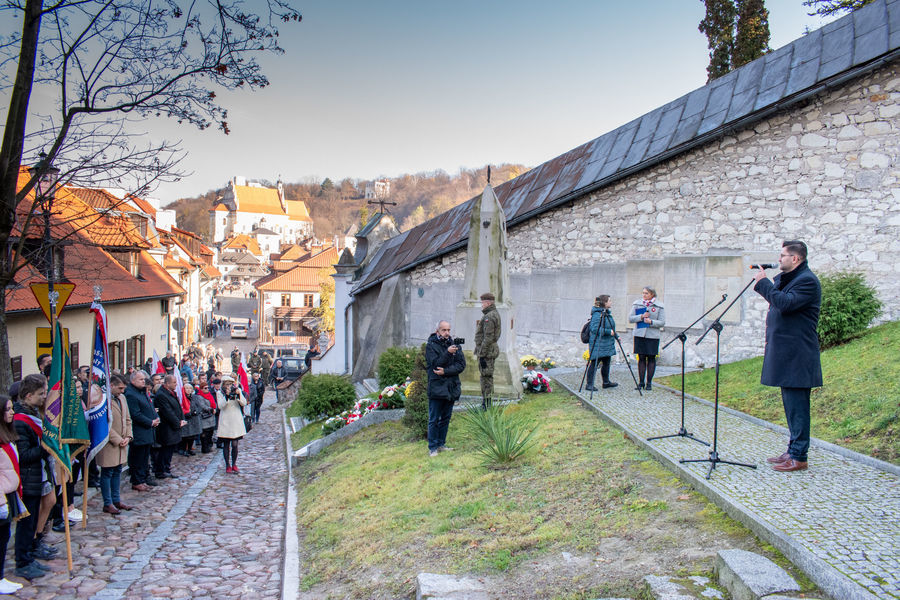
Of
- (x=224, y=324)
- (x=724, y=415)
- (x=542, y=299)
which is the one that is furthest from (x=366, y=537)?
(x=224, y=324)

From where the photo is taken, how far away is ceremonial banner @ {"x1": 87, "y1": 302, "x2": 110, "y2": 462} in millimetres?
7867

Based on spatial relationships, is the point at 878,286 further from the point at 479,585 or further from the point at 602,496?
the point at 479,585

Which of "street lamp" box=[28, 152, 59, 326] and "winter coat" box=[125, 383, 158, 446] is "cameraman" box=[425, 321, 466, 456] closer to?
"winter coat" box=[125, 383, 158, 446]

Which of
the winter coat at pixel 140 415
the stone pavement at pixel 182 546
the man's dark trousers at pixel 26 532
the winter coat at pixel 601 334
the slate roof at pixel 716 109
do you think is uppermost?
the slate roof at pixel 716 109

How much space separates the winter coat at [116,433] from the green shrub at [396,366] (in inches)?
230

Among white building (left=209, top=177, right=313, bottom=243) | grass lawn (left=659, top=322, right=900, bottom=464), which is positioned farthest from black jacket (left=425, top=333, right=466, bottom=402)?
white building (left=209, top=177, right=313, bottom=243)

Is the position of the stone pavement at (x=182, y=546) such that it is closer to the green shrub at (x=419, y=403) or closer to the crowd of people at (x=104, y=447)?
the crowd of people at (x=104, y=447)

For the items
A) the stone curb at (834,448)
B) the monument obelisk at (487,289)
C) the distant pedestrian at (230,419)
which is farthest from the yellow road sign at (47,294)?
the stone curb at (834,448)

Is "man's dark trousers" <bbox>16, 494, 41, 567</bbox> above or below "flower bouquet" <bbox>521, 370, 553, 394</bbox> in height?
below

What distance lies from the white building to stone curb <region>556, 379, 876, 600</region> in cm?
13975

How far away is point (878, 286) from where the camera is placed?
1168cm

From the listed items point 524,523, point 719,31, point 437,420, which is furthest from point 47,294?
point 719,31

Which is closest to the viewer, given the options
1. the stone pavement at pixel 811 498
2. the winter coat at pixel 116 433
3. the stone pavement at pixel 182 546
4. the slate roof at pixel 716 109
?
the stone pavement at pixel 811 498

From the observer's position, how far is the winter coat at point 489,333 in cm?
967
